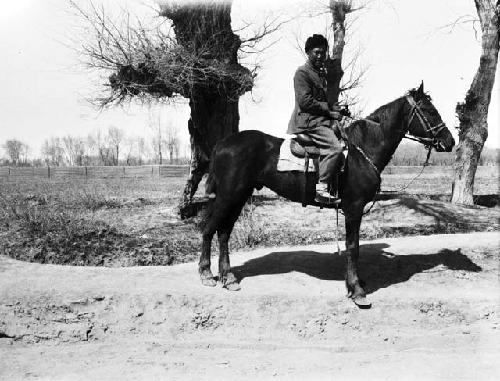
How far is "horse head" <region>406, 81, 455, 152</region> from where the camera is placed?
6426 mm

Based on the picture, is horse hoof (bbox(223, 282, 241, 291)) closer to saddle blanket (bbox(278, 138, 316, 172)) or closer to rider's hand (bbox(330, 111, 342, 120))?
saddle blanket (bbox(278, 138, 316, 172))

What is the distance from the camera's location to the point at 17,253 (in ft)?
28.1

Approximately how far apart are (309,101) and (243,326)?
10.1ft

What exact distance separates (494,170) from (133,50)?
113 feet

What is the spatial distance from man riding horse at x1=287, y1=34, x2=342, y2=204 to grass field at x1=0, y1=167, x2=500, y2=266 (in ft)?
5.65

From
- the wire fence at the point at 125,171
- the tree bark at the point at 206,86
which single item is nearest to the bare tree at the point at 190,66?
the tree bark at the point at 206,86

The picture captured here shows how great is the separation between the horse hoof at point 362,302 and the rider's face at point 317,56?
10.5 feet

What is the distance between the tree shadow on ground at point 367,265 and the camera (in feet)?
24.5

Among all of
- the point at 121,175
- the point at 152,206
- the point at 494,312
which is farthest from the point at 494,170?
the point at 494,312

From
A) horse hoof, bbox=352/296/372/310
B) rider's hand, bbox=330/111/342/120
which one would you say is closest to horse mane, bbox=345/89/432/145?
rider's hand, bbox=330/111/342/120

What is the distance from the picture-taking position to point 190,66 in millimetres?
11453

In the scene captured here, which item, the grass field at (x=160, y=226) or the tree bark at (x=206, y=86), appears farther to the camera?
the tree bark at (x=206, y=86)

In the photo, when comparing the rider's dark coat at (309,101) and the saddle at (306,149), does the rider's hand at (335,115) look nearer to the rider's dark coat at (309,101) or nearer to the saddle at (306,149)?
the rider's dark coat at (309,101)

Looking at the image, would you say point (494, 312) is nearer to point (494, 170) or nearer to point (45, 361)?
point (45, 361)
